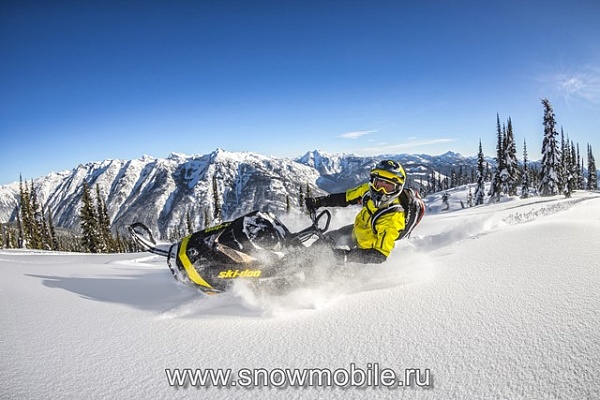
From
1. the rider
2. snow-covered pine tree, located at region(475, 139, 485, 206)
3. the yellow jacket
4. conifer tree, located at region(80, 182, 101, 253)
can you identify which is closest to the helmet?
the rider

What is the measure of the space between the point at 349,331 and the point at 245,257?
73.9 inches

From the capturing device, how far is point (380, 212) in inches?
194

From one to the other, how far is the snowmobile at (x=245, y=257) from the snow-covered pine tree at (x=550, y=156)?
5044cm

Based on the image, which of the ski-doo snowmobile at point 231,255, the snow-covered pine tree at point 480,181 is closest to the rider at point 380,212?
the ski-doo snowmobile at point 231,255

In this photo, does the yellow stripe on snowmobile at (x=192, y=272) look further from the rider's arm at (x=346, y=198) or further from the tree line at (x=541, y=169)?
the tree line at (x=541, y=169)

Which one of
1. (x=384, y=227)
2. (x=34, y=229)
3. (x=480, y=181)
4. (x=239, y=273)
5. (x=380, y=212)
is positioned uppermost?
(x=480, y=181)

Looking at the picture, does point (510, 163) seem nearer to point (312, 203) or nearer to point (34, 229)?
point (312, 203)

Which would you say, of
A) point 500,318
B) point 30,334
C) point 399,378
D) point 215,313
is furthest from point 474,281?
point 30,334

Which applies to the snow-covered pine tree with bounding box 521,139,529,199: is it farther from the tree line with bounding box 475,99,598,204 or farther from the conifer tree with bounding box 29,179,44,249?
the conifer tree with bounding box 29,179,44,249

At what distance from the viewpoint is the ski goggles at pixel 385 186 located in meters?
5.17

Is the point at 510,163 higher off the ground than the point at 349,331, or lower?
higher

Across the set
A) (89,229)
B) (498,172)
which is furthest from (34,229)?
(498,172)

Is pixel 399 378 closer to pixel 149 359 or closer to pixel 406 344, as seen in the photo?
pixel 406 344

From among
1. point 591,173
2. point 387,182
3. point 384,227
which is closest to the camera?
point 384,227
